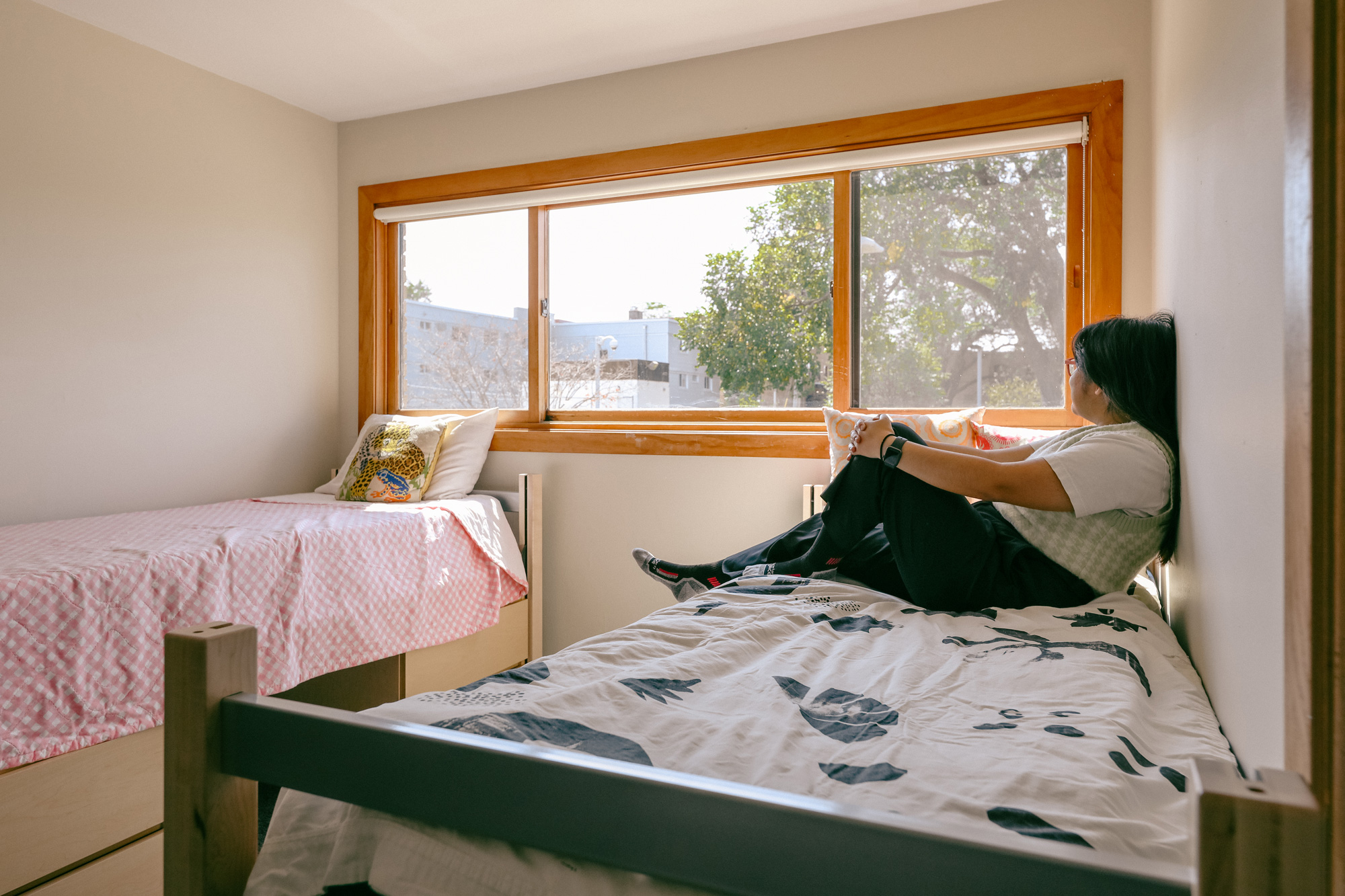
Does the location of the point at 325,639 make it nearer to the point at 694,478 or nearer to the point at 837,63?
the point at 694,478

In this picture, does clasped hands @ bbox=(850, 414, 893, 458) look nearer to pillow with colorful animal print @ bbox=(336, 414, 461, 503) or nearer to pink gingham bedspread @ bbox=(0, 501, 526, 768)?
pink gingham bedspread @ bbox=(0, 501, 526, 768)

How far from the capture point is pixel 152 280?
2.63m

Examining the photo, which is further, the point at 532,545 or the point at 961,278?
the point at 532,545

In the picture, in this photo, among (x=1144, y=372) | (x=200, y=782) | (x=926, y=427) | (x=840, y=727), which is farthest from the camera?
(x=926, y=427)

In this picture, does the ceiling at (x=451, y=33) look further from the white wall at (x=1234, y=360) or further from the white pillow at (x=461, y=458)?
the white wall at (x=1234, y=360)

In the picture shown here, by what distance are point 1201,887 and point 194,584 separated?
1936mm

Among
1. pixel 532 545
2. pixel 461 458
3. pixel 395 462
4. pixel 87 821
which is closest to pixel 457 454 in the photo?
pixel 461 458

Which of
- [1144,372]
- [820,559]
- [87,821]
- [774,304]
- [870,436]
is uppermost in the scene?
[774,304]

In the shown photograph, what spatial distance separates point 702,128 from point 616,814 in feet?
8.37

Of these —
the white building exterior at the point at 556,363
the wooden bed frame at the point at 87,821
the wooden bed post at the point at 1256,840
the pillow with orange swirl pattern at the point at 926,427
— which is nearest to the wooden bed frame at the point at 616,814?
the wooden bed post at the point at 1256,840

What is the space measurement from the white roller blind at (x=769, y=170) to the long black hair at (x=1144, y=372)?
38.5 inches

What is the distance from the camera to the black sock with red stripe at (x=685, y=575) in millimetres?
1743

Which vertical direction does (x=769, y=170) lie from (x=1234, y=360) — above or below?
above

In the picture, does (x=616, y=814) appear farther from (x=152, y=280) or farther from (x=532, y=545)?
(x=152, y=280)
